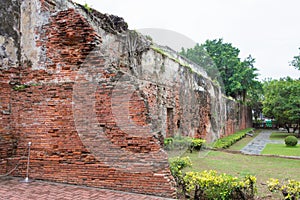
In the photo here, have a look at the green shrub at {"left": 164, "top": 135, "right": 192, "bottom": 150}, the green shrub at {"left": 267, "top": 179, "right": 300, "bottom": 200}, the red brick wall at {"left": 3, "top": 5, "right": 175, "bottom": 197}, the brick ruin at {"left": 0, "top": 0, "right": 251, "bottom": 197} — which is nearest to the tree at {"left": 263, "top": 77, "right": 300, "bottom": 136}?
the green shrub at {"left": 164, "top": 135, "right": 192, "bottom": 150}

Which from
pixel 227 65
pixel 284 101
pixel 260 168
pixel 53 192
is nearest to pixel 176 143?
pixel 260 168

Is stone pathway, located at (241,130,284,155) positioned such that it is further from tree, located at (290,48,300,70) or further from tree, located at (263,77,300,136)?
tree, located at (290,48,300,70)

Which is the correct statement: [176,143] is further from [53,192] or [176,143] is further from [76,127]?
[53,192]

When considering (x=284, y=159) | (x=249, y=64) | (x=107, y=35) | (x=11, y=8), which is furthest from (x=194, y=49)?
(x=11, y=8)

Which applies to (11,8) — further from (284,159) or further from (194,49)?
(194,49)

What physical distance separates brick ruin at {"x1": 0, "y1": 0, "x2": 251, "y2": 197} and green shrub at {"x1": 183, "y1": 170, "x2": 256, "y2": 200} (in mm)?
451

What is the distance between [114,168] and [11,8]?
4.12 m

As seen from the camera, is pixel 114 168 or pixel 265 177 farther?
pixel 265 177

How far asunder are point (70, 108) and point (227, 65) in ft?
83.6

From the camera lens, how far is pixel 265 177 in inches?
286

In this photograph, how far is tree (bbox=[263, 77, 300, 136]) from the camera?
21750mm

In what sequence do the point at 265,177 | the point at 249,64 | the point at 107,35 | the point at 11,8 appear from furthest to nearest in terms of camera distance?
the point at 249,64 → the point at 107,35 → the point at 265,177 → the point at 11,8

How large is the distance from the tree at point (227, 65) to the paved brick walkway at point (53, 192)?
23.9 metres

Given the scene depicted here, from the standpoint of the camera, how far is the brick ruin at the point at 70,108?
5176 mm
